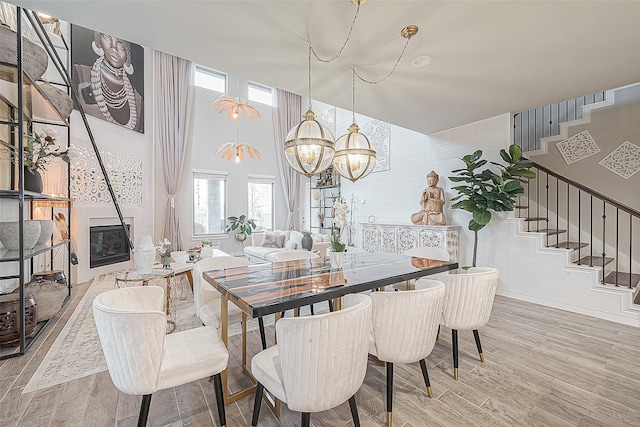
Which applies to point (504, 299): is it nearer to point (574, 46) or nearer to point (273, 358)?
point (574, 46)

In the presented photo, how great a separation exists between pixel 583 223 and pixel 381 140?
12.5 feet

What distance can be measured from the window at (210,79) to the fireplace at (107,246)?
13.3 ft

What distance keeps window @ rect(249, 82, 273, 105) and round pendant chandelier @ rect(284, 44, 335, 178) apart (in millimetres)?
6156

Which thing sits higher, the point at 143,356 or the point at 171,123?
the point at 171,123

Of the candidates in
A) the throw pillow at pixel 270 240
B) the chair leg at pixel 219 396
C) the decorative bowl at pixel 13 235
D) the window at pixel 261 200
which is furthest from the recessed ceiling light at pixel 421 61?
the window at pixel 261 200

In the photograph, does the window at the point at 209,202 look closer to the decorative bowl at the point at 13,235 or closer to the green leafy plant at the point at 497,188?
the decorative bowl at the point at 13,235

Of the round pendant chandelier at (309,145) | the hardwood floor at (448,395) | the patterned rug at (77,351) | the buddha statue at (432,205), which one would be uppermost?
the round pendant chandelier at (309,145)

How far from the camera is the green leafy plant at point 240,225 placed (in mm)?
7109

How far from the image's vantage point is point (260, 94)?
795 cm

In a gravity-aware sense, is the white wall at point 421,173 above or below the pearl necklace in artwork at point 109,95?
below

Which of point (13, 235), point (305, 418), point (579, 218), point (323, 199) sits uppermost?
point (323, 199)

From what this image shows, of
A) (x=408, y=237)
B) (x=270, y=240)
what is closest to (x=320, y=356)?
(x=408, y=237)

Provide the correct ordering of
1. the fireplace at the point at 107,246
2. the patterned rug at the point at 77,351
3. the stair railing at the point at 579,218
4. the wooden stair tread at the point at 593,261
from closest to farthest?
the patterned rug at the point at 77,351
the wooden stair tread at the point at 593,261
the stair railing at the point at 579,218
the fireplace at the point at 107,246

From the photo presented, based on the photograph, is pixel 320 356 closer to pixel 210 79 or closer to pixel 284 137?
pixel 284 137
